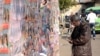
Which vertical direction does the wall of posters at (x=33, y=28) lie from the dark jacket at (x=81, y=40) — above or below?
above

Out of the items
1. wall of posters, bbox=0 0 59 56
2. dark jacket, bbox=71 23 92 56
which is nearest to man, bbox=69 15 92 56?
dark jacket, bbox=71 23 92 56

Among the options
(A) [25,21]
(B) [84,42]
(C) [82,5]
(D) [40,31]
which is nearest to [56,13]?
(D) [40,31]

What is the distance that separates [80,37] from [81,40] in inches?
2.3

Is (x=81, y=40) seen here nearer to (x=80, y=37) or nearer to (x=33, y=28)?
(x=80, y=37)

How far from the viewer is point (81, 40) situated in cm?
677

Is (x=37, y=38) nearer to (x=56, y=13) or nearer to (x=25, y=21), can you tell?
(x=25, y=21)

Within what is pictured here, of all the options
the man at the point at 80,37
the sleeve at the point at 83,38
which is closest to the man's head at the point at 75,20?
the man at the point at 80,37

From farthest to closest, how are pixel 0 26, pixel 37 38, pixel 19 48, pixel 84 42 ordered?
pixel 84 42, pixel 37 38, pixel 19 48, pixel 0 26

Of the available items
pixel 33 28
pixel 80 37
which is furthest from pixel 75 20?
pixel 33 28

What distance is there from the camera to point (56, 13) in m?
4.82

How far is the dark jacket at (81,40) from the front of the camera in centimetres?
670

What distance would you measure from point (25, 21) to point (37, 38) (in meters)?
0.42

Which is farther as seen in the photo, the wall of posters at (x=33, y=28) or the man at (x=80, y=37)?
the man at (x=80, y=37)

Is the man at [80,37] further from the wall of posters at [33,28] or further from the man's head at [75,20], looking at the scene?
the wall of posters at [33,28]
